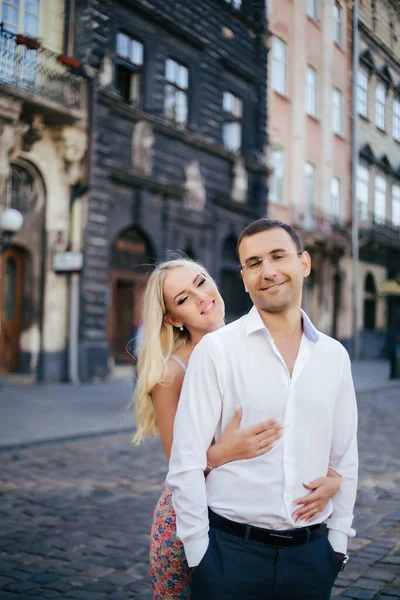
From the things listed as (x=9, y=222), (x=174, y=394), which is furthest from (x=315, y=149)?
(x=174, y=394)

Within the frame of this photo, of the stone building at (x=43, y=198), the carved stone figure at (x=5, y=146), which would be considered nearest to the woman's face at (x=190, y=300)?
the carved stone figure at (x=5, y=146)

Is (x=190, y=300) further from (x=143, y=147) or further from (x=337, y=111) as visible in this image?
(x=337, y=111)

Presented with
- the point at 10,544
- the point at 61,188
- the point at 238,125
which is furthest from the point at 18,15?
the point at 10,544

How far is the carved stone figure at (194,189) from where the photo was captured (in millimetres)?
17891

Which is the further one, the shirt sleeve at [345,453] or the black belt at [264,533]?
the shirt sleeve at [345,453]

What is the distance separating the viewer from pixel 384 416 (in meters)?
10.9

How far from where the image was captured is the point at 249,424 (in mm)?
1870

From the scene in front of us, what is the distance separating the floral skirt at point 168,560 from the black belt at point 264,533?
0.28 meters

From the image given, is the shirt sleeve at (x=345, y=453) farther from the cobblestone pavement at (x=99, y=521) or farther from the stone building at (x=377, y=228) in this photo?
the stone building at (x=377, y=228)

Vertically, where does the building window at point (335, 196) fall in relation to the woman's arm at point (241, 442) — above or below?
above

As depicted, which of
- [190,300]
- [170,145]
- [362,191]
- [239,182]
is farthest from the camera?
[362,191]

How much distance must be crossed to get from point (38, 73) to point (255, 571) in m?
13.6

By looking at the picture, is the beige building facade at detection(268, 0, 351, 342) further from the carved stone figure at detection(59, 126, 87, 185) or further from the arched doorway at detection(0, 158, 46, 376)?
the arched doorway at detection(0, 158, 46, 376)

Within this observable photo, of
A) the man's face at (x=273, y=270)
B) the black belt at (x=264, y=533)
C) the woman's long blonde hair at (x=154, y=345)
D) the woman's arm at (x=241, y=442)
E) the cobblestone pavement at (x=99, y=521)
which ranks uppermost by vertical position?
the man's face at (x=273, y=270)
